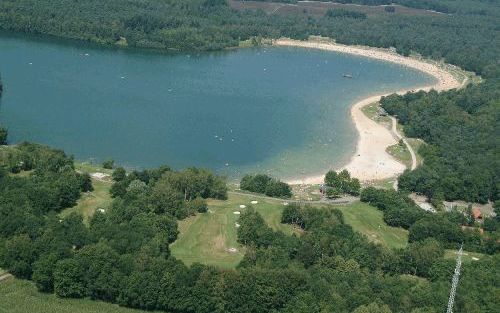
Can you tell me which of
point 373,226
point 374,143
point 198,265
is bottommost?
point 374,143

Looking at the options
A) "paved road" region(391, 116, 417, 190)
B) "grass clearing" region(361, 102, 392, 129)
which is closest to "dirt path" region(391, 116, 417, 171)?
"paved road" region(391, 116, 417, 190)

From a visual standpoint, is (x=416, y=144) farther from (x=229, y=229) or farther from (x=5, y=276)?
(x=5, y=276)

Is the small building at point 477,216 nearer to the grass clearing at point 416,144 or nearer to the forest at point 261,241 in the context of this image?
the forest at point 261,241

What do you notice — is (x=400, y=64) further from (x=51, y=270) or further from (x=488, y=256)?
(x=51, y=270)

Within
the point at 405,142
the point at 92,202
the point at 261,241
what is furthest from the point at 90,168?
the point at 405,142

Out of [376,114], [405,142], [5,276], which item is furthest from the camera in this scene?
[376,114]

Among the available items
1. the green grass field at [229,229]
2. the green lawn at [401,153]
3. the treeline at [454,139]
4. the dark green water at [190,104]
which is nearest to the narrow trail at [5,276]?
the green grass field at [229,229]
